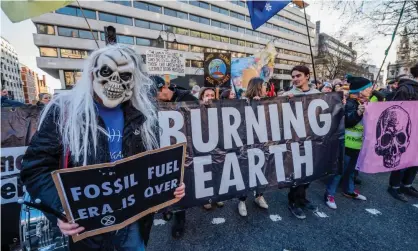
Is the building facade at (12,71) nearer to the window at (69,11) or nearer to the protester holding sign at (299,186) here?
the window at (69,11)

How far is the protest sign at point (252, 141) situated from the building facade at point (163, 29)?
12.4 meters

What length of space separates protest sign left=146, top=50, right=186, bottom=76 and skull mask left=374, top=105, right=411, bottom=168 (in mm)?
3953

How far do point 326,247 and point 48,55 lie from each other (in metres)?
32.4

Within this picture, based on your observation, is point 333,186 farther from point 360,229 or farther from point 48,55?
point 48,55

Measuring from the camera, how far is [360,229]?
109 inches

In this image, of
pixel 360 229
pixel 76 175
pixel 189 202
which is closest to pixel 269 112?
pixel 189 202

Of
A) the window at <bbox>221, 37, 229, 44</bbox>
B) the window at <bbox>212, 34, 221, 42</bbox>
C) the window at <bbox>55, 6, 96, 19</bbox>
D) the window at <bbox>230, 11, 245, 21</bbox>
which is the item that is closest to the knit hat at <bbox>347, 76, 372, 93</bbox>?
the window at <bbox>55, 6, 96, 19</bbox>

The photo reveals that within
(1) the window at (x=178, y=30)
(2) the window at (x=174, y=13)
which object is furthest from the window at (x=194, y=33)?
(2) the window at (x=174, y=13)

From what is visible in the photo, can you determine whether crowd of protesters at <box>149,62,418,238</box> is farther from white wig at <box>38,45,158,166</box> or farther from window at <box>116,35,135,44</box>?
window at <box>116,35,135,44</box>

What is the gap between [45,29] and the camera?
982 inches

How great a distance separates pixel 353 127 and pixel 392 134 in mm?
660

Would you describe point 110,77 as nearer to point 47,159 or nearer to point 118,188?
point 47,159

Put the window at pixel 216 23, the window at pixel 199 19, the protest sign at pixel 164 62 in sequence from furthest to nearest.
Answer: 1. the window at pixel 216 23
2. the window at pixel 199 19
3. the protest sign at pixel 164 62

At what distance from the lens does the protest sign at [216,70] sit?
5715 millimetres
